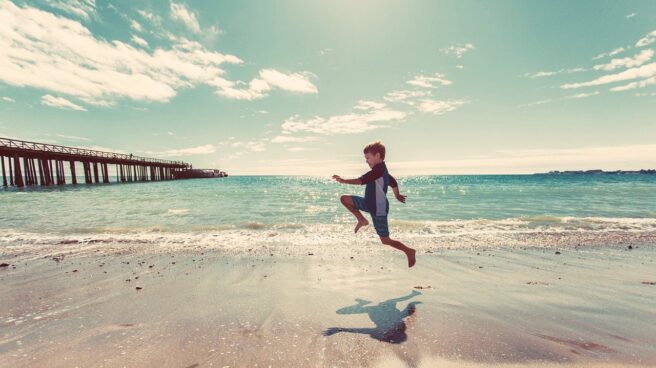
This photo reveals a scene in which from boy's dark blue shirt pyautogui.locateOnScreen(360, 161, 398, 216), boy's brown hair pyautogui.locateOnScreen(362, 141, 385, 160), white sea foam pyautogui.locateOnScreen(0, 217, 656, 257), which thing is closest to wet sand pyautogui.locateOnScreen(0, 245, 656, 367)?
boy's dark blue shirt pyautogui.locateOnScreen(360, 161, 398, 216)

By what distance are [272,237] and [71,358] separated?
24.0 ft

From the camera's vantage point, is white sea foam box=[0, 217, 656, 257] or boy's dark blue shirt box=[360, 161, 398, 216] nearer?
boy's dark blue shirt box=[360, 161, 398, 216]

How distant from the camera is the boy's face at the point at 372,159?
4766mm

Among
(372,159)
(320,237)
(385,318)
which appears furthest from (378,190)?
(320,237)

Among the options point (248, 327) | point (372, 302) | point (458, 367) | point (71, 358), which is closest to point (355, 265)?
point (372, 302)

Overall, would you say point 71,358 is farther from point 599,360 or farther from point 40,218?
point 40,218

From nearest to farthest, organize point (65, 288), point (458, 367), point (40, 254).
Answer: point (458, 367), point (65, 288), point (40, 254)

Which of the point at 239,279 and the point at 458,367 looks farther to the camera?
Result: the point at 239,279

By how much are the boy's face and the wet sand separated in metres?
1.87

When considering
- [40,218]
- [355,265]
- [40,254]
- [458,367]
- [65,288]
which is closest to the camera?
[458,367]

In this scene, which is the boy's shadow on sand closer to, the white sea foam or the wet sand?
the wet sand

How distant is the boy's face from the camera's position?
15.6 ft

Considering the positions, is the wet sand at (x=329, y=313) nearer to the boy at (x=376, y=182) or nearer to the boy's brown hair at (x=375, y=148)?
the boy at (x=376, y=182)

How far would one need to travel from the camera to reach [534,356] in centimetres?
268
